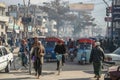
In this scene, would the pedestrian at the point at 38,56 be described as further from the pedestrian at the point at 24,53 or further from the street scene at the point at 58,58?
the pedestrian at the point at 24,53

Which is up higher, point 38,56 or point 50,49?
point 38,56

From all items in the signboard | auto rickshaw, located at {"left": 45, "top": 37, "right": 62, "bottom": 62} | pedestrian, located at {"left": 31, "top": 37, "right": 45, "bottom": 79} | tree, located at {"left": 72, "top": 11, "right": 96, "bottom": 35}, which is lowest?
tree, located at {"left": 72, "top": 11, "right": 96, "bottom": 35}

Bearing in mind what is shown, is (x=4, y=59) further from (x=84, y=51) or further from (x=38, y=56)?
(x=84, y=51)

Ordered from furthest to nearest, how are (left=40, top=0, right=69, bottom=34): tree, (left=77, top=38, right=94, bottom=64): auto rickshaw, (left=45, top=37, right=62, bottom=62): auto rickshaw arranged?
(left=40, top=0, right=69, bottom=34): tree, (left=45, top=37, right=62, bottom=62): auto rickshaw, (left=77, top=38, right=94, bottom=64): auto rickshaw

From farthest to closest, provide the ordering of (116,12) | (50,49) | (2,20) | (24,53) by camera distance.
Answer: (2,20)
(116,12)
(50,49)
(24,53)

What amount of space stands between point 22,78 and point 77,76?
2.87 meters

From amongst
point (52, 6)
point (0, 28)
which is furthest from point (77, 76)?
point (52, 6)

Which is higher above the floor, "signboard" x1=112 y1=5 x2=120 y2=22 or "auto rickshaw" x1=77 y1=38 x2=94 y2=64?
"signboard" x1=112 y1=5 x2=120 y2=22

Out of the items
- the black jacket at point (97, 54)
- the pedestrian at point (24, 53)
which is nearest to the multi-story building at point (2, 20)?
the pedestrian at point (24, 53)

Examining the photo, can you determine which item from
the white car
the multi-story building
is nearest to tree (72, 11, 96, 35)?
the multi-story building

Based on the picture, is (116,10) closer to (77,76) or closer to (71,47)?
(71,47)

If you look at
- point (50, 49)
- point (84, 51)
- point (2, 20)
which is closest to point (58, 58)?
point (84, 51)

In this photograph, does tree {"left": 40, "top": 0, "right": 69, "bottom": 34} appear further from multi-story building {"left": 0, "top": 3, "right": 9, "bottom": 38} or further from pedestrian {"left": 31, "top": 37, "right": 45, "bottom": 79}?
pedestrian {"left": 31, "top": 37, "right": 45, "bottom": 79}

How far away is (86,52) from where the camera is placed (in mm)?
27797
